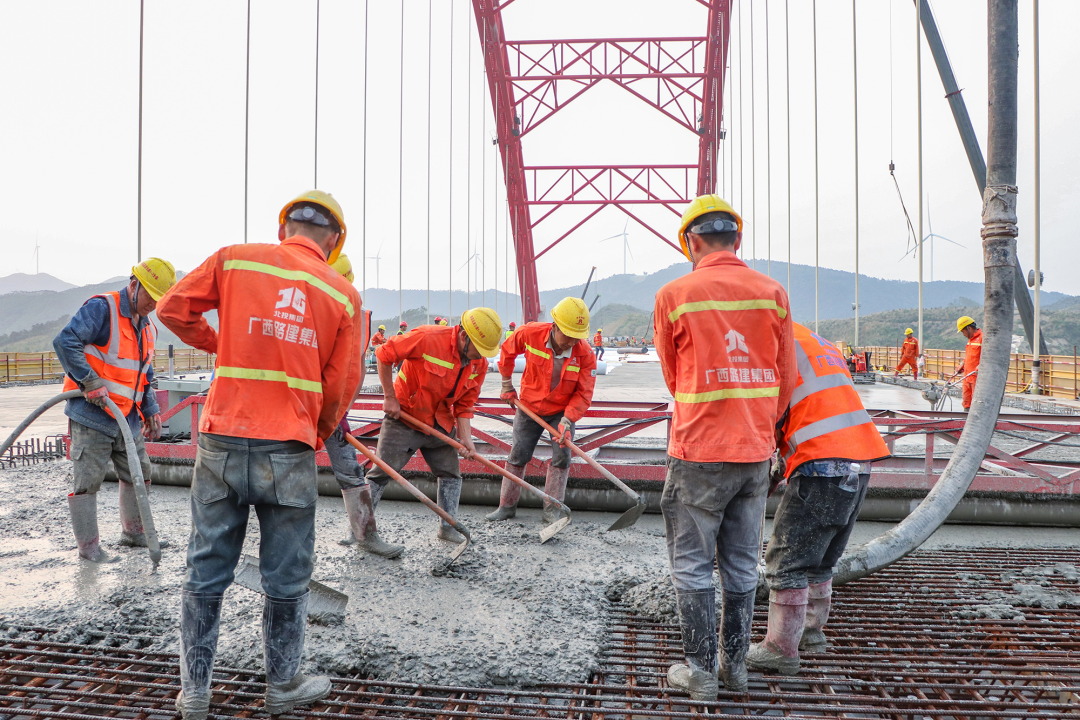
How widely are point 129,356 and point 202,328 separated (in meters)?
1.64

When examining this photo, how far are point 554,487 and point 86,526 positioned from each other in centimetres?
273

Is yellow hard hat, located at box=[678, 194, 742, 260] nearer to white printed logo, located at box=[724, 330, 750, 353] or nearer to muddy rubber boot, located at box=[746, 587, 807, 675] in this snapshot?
white printed logo, located at box=[724, 330, 750, 353]

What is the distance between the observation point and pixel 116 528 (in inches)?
165

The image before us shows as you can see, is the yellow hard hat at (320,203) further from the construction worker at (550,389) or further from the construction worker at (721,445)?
the construction worker at (550,389)

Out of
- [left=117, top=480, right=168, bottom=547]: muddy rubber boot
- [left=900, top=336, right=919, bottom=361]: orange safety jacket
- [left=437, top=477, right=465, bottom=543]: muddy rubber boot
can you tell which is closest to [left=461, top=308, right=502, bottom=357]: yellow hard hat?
[left=437, top=477, right=465, bottom=543]: muddy rubber boot

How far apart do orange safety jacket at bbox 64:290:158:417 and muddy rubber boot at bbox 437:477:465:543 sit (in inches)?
69.4

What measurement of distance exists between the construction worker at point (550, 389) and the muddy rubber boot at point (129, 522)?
210cm

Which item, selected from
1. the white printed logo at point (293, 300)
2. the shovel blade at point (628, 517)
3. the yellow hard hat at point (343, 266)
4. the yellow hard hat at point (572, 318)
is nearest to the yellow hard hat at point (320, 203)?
the white printed logo at point (293, 300)

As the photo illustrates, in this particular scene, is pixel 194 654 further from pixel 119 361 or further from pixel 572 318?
pixel 572 318

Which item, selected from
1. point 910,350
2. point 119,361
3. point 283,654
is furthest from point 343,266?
point 910,350

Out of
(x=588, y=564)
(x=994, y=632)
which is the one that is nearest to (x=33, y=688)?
(x=588, y=564)

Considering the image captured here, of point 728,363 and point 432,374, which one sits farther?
point 432,374

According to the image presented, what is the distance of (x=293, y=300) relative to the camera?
210 centimetres

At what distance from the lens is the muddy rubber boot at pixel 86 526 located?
11.5 feet
